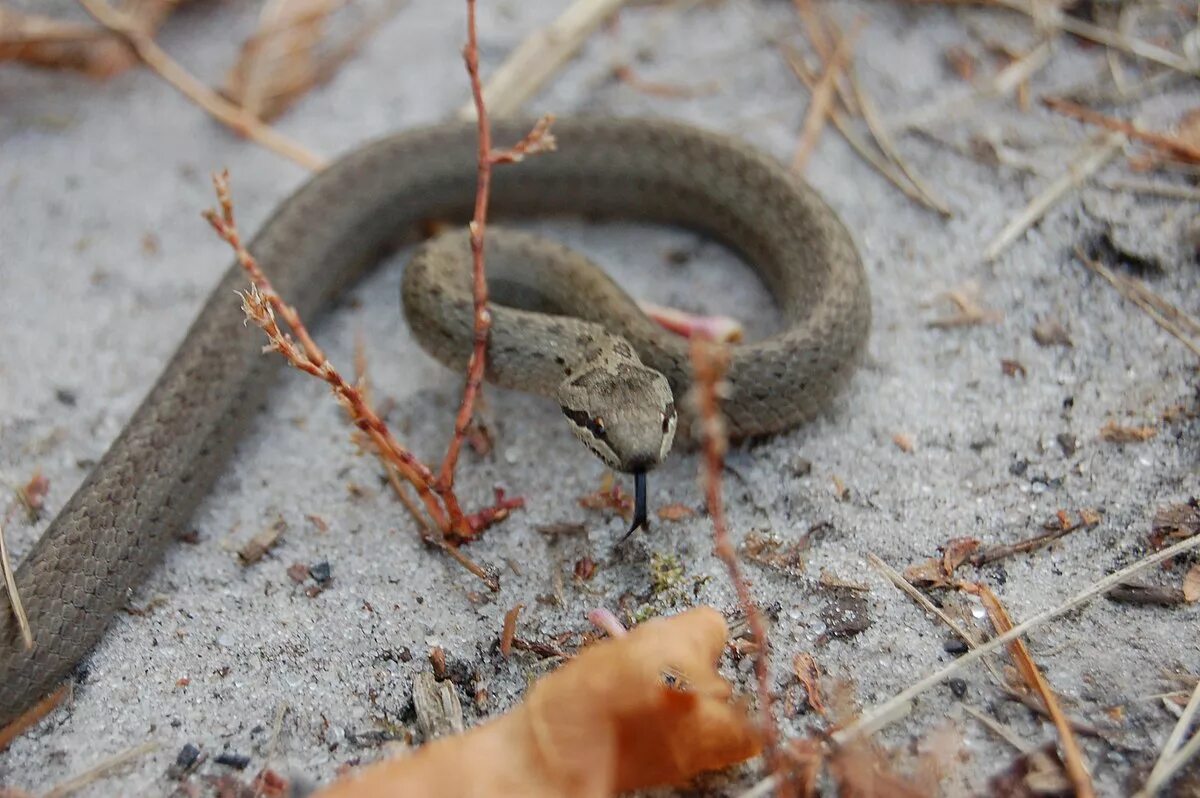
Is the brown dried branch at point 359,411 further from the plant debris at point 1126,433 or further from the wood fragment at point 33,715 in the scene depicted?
the plant debris at point 1126,433

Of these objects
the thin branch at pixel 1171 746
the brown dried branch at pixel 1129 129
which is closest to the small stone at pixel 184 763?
the thin branch at pixel 1171 746

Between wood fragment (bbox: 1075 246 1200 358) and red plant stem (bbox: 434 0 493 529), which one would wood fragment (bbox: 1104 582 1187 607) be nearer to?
wood fragment (bbox: 1075 246 1200 358)

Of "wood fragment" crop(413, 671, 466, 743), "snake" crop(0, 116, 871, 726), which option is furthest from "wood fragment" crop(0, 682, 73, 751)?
"wood fragment" crop(413, 671, 466, 743)

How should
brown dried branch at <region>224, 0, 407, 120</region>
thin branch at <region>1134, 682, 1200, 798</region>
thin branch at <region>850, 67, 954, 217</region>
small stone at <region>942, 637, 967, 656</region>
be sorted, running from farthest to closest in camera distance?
brown dried branch at <region>224, 0, 407, 120</region> → thin branch at <region>850, 67, 954, 217</region> → small stone at <region>942, 637, 967, 656</region> → thin branch at <region>1134, 682, 1200, 798</region>

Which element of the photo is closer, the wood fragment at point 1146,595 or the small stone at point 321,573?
the wood fragment at point 1146,595

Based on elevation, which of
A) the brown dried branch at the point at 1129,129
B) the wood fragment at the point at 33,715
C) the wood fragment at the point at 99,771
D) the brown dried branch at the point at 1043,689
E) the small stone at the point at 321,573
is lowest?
the wood fragment at the point at 33,715

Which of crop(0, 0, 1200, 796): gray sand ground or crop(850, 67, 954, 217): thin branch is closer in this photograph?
crop(0, 0, 1200, 796): gray sand ground
